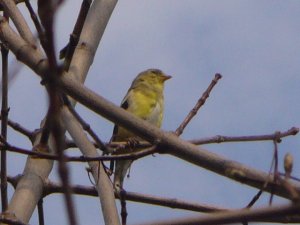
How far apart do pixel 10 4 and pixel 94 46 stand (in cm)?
120

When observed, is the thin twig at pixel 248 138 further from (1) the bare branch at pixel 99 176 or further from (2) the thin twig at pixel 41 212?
(2) the thin twig at pixel 41 212

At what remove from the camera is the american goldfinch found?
7091 millimetres

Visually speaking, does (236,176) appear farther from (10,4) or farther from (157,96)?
(157,96)

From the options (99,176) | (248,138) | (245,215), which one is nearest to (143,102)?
(99,176)

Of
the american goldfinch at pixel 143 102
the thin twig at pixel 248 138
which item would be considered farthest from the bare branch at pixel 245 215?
the american goldfinch at pixel 143 102

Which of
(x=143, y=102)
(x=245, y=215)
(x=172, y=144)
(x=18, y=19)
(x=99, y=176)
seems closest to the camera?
(x=245, y=215)

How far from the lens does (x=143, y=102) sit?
Answer: 7852mm

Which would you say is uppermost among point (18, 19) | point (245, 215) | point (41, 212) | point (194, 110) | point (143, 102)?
point (143, 102)

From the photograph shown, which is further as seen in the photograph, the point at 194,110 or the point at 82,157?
the point at 194,110

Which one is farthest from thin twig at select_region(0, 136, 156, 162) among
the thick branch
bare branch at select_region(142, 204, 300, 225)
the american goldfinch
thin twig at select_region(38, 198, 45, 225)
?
the american goldfinch

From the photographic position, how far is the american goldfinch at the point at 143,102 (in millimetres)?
7091

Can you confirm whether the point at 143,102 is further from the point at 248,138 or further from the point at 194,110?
the point at 248,138

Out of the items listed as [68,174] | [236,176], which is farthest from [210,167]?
[68,174]

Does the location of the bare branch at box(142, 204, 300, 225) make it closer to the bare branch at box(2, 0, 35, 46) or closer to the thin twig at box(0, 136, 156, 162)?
the thin twig at box(0, 136, 156, 162)
